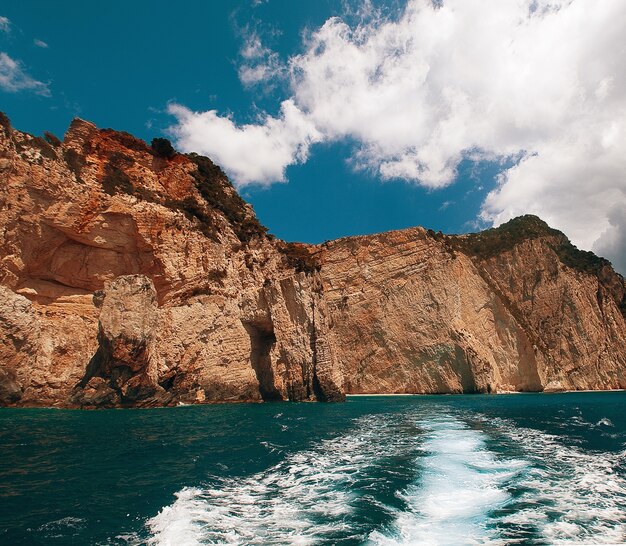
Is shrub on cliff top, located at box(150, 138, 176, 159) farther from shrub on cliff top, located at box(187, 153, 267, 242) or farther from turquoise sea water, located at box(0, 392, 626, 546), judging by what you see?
turquoise sea water, located at box(0, 392, 626, 546)

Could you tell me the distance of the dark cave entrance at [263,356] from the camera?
38.1 m

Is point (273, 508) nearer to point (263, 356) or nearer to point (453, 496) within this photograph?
point (453, 496)

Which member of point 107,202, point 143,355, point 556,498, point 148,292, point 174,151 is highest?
point 174,151

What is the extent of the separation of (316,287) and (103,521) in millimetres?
37277

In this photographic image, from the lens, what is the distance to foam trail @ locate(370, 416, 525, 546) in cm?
753

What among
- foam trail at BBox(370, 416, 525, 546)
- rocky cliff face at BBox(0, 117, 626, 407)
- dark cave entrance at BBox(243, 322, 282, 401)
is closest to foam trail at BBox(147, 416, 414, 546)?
foam trail at BBox(370, 416, 525, 546)

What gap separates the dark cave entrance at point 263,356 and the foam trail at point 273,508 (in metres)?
25.0

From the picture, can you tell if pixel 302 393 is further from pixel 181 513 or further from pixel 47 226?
pixel 181 513

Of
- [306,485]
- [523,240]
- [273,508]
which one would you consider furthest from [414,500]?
[523,240]

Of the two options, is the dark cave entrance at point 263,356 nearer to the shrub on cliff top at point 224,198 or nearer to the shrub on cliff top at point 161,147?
the shrub on cliff top at point 224,198

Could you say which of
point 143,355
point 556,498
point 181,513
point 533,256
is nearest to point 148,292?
point 143,355

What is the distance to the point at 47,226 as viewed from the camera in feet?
106

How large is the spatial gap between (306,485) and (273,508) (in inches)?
71.3

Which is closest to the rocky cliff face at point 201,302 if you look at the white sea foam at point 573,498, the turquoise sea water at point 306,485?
the turquoise sea water at point 306,485
